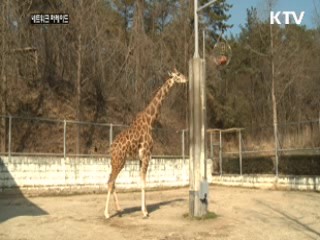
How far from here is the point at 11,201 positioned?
17.0 meters

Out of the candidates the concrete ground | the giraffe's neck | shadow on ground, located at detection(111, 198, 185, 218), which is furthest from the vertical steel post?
shadow on ground, located at detection(111, 198, 185, 218)

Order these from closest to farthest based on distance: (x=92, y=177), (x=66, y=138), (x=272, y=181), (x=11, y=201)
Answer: (x=11, y=201)
(x=92, y=177)
(x=272, y=181)
(x=66, y=138)

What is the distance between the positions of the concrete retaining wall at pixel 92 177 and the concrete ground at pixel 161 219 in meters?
0.94

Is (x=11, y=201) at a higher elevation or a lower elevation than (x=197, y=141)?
lower

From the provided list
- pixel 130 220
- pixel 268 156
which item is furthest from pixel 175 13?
pixel 130 220

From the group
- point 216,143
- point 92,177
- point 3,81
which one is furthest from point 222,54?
point 216,143

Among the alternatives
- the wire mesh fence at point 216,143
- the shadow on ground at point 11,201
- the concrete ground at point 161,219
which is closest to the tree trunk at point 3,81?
the wire mesh fence at point 216,143

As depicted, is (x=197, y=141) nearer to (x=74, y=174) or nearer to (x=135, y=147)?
(x=135, y=147)

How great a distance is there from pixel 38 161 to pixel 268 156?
9798mm

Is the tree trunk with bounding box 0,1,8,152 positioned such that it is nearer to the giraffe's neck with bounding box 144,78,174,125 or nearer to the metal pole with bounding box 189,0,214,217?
the giraffe's neck with bounding box 144,78,174,125

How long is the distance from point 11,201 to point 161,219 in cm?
602

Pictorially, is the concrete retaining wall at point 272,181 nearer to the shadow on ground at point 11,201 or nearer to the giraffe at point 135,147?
the giraffe at point 135,147

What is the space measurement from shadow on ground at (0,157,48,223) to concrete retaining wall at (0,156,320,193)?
0.11 ft

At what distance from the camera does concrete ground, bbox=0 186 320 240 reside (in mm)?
11367
